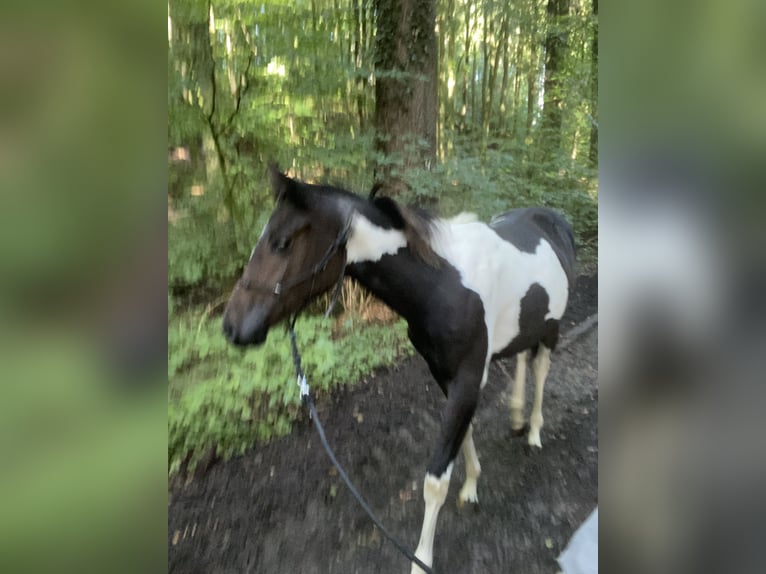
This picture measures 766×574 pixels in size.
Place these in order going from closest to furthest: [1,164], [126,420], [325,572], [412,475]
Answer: [1,164] → [126,420] → [325,572] → [412,475]

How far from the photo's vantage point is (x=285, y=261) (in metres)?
1.25

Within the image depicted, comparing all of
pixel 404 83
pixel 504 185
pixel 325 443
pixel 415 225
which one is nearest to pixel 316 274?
pixel 415 225

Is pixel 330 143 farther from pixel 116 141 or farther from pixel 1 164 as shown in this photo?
pixel 1 164

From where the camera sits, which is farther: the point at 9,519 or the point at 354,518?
the point at 354,518

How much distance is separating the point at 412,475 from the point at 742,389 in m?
1.08

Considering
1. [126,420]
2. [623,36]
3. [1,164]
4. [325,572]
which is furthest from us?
[325,572]

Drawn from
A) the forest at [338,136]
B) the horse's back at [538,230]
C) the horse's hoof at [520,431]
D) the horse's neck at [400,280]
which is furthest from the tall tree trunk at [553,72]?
the horse's hoof at [520,431]

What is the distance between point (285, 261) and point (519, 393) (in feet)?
4.04

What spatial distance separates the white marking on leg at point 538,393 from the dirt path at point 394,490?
0.10 feet

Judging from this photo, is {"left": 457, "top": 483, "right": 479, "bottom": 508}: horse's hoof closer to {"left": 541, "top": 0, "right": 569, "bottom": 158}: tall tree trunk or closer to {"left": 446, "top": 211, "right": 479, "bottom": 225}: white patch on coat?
{"left": 446, "top": 211, "right": 479, "bottom": 225}: white patch on coat

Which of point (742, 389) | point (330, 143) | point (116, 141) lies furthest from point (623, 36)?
point (116, 141)

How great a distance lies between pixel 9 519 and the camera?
2.34 ft

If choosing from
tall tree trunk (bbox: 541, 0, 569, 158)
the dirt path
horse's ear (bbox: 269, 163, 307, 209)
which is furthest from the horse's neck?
tall tree trunk (bbox: 541, 0, 569, 158)

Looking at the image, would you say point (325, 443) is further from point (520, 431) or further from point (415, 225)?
point (520, 431)
